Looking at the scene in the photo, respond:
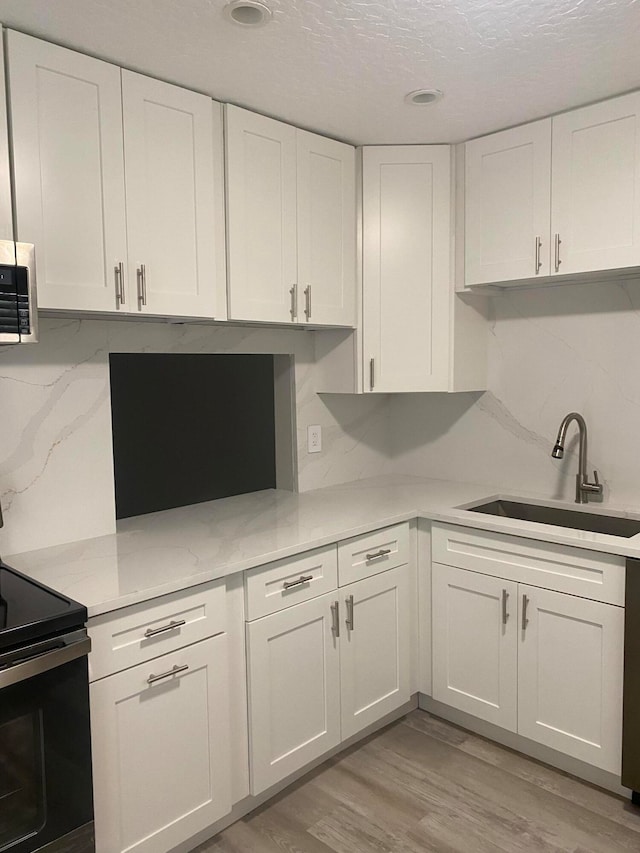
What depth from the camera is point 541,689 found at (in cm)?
233

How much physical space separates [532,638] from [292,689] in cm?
86

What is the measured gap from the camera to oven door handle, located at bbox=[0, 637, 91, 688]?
1438 millimetres

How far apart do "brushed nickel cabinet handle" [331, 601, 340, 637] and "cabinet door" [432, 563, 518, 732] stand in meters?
0.49

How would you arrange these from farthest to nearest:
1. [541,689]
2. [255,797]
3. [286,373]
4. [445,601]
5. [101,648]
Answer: [286,373] < [445,601] < [541,689] < [255,797] < [101,648]

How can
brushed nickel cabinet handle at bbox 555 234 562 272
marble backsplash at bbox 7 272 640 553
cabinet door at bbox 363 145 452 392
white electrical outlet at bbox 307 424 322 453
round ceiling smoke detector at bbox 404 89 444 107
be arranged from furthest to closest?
white electrical outlet at bbox 307 424 322 453, cabinet door at bbox 363 145 452 392, brushed nickel cabinet handle at bbox 555 234 562 272, round ceiling smoke detector at bbox 404 89 444 107, marble backsplash at bbox 7 272 640 553

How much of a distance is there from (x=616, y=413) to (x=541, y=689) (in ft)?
3.69

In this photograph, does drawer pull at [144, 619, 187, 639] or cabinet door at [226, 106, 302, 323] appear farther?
cabinet door at [226, 106, 302, 323]

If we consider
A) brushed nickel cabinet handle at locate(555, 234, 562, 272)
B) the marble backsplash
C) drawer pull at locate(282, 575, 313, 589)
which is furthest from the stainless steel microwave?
brushed nickel cabinet handle at locate(555, 234, 562, 272)

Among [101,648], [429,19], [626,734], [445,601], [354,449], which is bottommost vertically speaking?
[626,734]

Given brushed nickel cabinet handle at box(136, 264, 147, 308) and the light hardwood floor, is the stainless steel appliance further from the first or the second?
brushed nickel cabinet handle at box(136, 264, 147, 308)

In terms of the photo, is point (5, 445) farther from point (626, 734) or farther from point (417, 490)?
point (626, 734)

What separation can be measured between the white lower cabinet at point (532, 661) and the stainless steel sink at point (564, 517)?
41 cm

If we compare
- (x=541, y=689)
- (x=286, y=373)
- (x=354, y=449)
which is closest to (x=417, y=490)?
(x=354, y=449)

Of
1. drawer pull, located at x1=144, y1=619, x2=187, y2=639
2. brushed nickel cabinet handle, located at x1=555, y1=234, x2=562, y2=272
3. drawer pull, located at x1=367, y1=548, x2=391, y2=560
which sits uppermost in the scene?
brushed nickel cabinet handle, located at x1=555, y1=234, x2=562, y2=272
